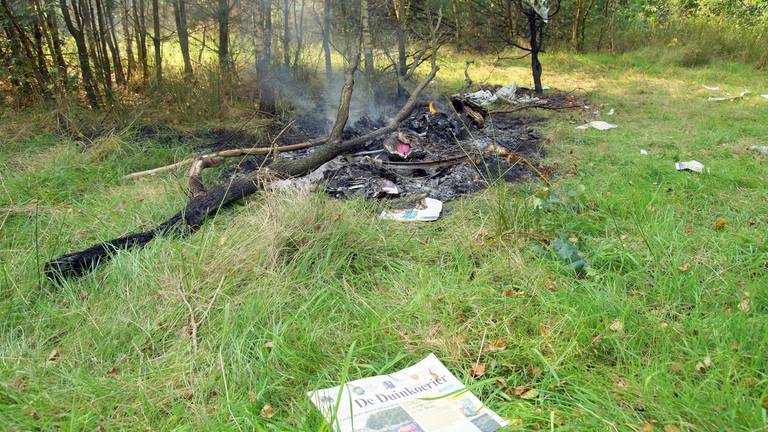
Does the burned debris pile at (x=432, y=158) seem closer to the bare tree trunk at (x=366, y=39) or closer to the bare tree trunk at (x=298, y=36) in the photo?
the bare tree trunk at (x=366, y=39)

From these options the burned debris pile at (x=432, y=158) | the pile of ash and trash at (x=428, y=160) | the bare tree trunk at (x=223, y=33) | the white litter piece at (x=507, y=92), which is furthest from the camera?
the white litter piece at (x=507, y=92)

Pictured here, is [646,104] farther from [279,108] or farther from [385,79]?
[279,108]

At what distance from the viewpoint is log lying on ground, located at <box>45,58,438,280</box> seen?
8.62ft

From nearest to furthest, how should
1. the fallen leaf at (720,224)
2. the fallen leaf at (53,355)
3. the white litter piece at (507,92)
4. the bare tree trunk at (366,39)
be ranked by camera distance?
the fallen leaf at (53,355) < the fallen leaf at (720,224) < the bare tree trunk at (366,39) < the white litter piece at (507,92)

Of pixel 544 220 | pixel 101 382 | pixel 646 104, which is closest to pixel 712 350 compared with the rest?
pixel 544 220

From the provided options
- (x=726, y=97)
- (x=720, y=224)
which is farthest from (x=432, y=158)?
(x=726, y=97)

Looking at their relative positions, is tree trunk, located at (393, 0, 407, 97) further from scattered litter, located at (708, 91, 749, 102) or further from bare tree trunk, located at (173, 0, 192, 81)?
scattered litter, located at (708, 91, 749, 102)

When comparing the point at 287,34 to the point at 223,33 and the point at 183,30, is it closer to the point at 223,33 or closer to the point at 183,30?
the point at 223,33

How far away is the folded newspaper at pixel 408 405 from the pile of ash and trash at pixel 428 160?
4.85 ft

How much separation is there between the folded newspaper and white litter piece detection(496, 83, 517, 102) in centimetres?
588

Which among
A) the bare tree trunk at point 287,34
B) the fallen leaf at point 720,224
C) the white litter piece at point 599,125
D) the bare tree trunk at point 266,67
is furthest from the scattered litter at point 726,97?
the bare tree trunk at point 266,67

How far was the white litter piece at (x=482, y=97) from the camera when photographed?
7.05 meters

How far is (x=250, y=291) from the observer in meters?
2.36

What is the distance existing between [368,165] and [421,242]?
1394mm
